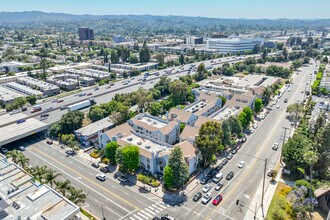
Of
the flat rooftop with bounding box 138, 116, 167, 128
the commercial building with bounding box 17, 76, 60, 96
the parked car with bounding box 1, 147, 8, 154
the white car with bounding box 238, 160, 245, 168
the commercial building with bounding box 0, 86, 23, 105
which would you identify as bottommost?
the white car with bounding box 238, 160, 245, 168

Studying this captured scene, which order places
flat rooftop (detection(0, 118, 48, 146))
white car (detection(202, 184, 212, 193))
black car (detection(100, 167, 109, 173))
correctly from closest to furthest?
1. white car (detection(202, 184, 212, 193))
2. black car (detection(100, 167, 109, 173))
3. flat rooftop (detection(0, 118, 48, 146))

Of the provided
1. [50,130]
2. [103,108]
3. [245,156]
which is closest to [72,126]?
[50,130]

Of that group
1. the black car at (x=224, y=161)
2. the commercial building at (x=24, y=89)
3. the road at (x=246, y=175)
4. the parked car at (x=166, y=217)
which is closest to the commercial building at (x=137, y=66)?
the commercial building at (x=24, y=89)

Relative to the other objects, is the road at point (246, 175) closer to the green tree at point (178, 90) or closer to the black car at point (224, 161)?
the black car at point (224, 161)

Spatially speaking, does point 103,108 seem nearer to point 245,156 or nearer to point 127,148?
point 127,148

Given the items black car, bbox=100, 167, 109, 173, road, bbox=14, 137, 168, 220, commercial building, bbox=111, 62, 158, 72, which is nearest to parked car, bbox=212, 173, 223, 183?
road, bbox=14, 137, 168, 220

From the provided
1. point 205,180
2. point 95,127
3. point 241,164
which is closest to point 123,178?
point 205,180

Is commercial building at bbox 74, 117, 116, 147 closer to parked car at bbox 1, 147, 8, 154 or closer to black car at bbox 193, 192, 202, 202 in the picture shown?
parked car at bbox 1, 147, 8, 154
